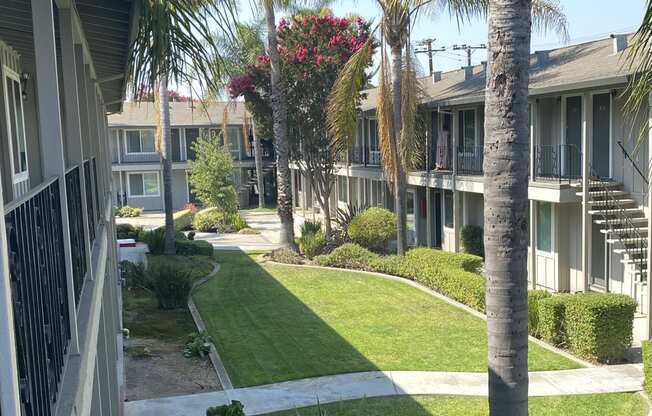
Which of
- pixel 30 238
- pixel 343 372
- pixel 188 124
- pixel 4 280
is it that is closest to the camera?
pixel 4 280

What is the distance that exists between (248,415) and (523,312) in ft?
18.8

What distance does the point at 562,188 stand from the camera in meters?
16.9

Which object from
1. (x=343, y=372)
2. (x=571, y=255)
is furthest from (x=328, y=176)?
(x=343, y=372)

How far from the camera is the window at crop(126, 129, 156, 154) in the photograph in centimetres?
4753

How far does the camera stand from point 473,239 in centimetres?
2298

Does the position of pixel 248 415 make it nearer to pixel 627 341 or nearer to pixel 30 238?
pixel 627 341

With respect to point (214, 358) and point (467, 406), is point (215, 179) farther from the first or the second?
point (467, 406)

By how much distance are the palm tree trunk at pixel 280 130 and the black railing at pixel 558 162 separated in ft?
31.1

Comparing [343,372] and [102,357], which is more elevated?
[102,357]

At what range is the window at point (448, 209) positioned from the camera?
2516cm

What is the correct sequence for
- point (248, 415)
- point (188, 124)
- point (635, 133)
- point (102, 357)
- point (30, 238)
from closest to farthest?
point (30, 238) < point (102, 357) < point (248, 415) < point (635, 133) < point (188, 124)

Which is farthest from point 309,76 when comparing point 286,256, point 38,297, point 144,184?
point 144,184

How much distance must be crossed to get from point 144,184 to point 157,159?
1961 mm

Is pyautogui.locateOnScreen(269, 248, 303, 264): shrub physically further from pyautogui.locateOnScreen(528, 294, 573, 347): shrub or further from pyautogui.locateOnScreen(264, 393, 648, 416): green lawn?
pyautogui.locateOnScreen(264, 393, 648, 416): green lawn
